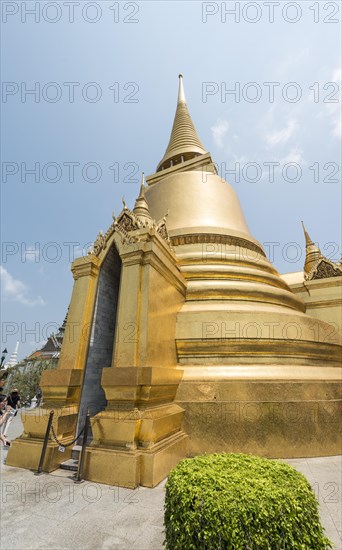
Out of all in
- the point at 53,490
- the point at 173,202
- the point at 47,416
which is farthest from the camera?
the point at 173,202

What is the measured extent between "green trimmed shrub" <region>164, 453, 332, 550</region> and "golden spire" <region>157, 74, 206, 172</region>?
631 inches

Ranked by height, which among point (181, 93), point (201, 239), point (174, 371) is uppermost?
point (181, 93)

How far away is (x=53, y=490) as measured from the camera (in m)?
4.12

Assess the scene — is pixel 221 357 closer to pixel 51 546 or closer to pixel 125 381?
pixel 125 381

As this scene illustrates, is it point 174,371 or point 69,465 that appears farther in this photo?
point 174,371

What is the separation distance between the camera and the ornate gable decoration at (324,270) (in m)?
11.4

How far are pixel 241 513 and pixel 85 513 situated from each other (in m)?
2.34

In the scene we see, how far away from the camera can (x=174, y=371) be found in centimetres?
612

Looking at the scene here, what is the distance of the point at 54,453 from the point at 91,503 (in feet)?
5.58

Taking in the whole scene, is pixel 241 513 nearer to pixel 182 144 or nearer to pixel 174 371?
pixel 174 371

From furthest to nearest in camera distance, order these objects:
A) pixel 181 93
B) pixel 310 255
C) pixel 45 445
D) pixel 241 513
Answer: pixel 181 93
pixel 310 255
pixel 45 445
pixel 241 513

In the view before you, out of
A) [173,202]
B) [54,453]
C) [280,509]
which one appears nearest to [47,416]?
[54,453]

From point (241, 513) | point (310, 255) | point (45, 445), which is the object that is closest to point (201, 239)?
point (310, 255)

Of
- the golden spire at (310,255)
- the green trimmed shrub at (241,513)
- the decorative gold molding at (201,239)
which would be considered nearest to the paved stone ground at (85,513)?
the green trimmed shrub at (241,513)
